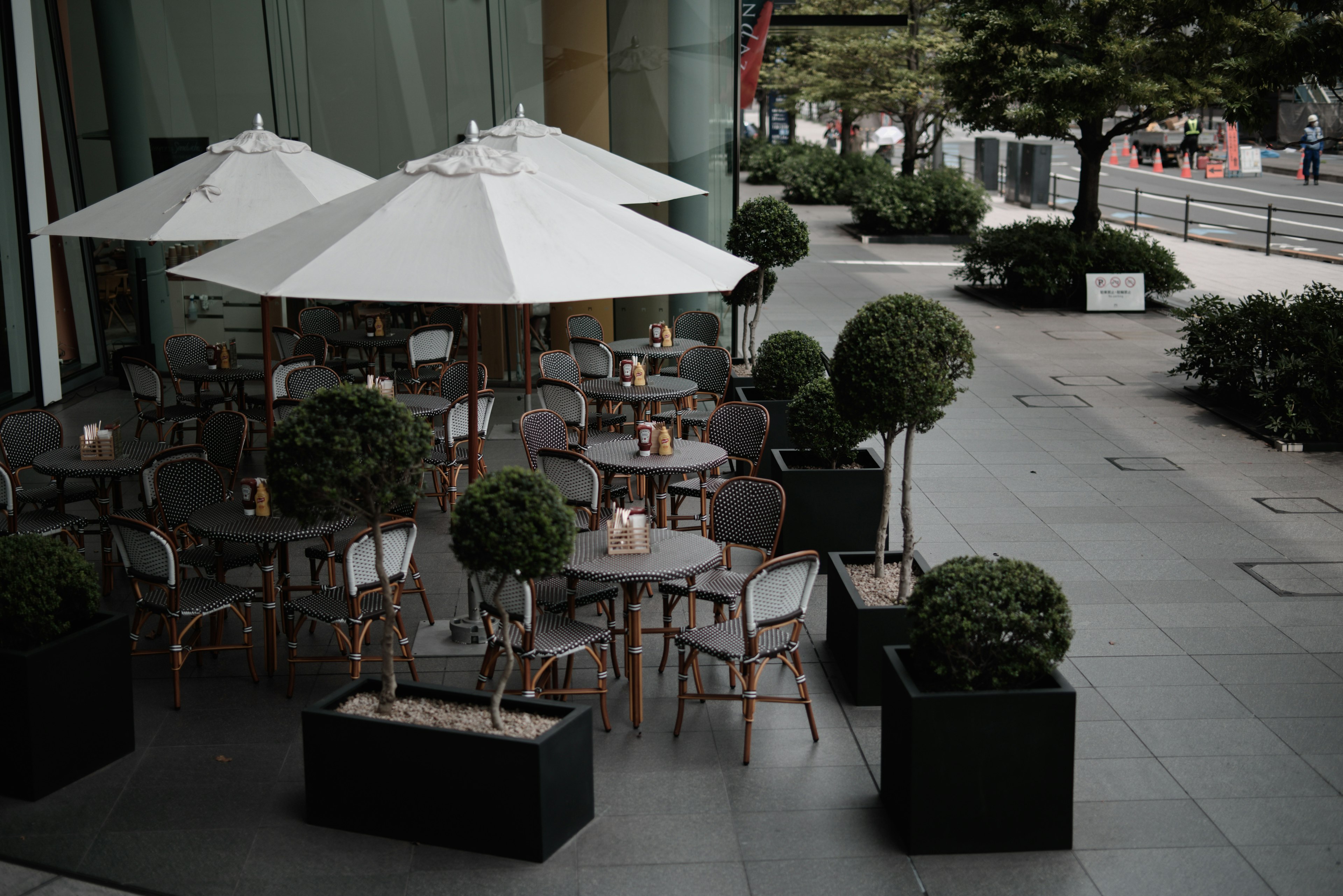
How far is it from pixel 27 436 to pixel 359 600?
3644 millimetres

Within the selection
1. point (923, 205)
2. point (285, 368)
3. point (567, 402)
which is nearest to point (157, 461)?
point (285, 368)

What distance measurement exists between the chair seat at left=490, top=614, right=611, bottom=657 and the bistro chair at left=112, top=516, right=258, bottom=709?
148cm

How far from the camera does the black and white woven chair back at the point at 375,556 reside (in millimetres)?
6500

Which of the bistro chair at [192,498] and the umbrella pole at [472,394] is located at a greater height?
the umbrella pole at [472,394]

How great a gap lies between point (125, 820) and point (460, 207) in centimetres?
318

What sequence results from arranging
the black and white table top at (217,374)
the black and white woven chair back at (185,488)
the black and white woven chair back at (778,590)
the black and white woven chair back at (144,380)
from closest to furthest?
the black and white woven chair back at (778,590)
the black and white woven chair back at (185,488)
the black and white woven chair back at (144,380)
the black and white table top at (217,374)

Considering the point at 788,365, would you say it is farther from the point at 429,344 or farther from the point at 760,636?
the point at 760,636

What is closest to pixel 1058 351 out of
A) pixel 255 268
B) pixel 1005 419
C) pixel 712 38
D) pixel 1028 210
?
pixel 1005 419

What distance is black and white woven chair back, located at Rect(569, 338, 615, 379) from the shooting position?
38.8 feet

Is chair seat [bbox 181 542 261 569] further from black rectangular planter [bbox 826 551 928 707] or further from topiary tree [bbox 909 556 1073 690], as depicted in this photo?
topiary tree [bbox 909 556 1073 690]

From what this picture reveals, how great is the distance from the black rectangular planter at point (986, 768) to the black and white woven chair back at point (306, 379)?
6.46 m

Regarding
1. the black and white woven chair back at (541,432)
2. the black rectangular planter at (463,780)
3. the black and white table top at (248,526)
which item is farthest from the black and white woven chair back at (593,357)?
the black rectangular planter at (463,780)

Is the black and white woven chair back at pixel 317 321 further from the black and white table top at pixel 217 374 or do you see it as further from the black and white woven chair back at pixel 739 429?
the black and white woven chair back at pixel 739 429

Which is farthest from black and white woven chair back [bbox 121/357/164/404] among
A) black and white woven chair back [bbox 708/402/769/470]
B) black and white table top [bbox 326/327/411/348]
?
black and white woven chair back [bbox 708/402/769/470]
